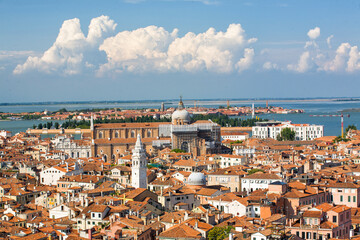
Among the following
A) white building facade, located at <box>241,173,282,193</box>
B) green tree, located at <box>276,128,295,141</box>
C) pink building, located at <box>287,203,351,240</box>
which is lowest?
green tree, located at <box>276,128,295,141</box>

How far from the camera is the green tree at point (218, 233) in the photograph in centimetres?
1203

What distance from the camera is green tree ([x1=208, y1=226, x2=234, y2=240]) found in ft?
39.5

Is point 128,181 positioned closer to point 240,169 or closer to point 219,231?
point 240,169

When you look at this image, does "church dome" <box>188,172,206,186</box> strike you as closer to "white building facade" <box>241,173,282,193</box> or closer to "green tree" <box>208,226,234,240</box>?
"white building facade" <box>241,173,282,193</box>

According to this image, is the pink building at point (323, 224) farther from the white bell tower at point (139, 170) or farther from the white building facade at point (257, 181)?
the white bell tower at point (139, 170)

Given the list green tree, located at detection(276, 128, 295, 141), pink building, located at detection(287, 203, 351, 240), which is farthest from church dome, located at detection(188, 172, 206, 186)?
green tree, located at detection(276, 128, 295, 141)

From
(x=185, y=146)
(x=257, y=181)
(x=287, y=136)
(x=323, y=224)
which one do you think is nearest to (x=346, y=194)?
(x=257, y=181)

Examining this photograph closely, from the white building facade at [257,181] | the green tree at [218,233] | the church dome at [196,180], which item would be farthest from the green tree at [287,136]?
the green tree at [218,233]

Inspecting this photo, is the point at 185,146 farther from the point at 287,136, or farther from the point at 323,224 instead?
the point at 323,224

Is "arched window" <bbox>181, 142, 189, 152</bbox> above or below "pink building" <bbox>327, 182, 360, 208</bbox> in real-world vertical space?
below

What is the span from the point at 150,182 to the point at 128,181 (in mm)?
1386

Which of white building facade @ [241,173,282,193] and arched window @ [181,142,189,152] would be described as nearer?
white building facade @ [241,173,282,193]

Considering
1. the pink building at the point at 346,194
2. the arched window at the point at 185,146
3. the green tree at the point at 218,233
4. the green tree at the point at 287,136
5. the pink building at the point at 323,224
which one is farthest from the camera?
the green tree at the point at 287,136

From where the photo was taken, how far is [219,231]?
40.4 ft
